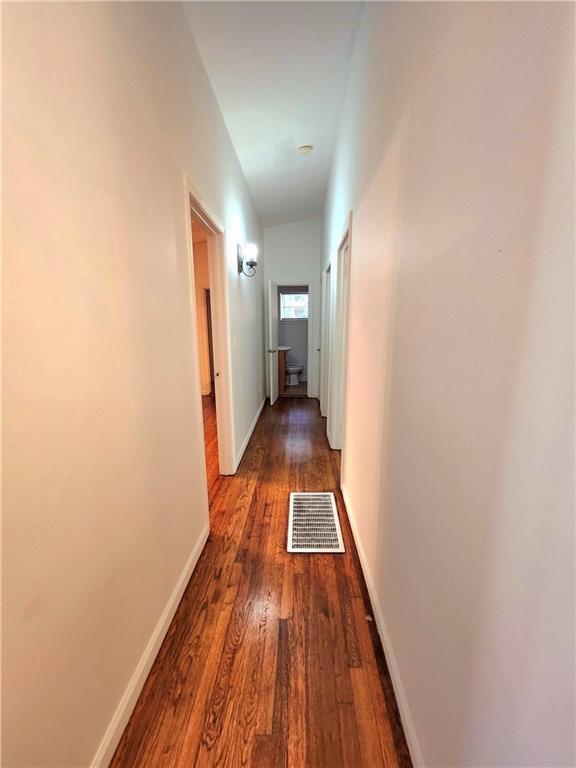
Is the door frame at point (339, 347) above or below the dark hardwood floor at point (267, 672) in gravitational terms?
above

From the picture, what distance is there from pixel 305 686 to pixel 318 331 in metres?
4.19

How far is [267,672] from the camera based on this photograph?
1.19 meters

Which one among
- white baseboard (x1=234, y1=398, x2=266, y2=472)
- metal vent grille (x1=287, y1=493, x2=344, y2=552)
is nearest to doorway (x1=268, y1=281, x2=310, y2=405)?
white baseboard (x1=234, y1=398, x2=266, y2=472)

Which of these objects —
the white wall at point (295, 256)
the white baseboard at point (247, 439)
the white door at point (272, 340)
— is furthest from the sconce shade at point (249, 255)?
Result: the white baseboard at point (247, 439)

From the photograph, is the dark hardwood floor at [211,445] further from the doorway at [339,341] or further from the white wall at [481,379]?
the white wall at [481,379]

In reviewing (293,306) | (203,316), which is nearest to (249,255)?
(203,316)

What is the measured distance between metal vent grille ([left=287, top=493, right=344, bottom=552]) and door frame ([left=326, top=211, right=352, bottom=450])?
1.53 feet

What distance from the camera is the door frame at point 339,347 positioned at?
2.36 m

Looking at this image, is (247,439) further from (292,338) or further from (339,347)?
(292,338)

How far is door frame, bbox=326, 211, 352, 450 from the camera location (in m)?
2.36

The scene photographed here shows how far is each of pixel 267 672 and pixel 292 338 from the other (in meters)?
5.82

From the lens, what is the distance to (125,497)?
105 cm

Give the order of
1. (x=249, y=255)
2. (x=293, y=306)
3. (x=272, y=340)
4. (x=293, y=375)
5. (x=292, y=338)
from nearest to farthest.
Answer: (x=249, y=255), (x=272, y=340), (x=293, y=375), (x=293, y=306), (x=292, y=338)

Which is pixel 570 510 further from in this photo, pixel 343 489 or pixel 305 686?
pixel 343 489
